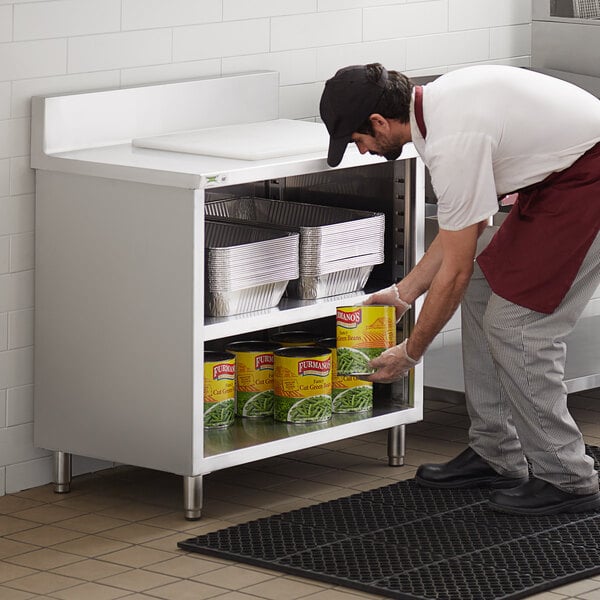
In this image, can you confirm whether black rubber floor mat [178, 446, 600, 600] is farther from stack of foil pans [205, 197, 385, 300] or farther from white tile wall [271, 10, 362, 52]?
white tile wall [271, 10, 362, 52]

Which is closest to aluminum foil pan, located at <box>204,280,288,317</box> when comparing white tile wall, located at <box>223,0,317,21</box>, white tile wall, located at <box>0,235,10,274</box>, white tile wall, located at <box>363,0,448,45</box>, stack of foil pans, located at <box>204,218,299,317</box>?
stack of foil pans, located at <box>204,218,299,317</box>

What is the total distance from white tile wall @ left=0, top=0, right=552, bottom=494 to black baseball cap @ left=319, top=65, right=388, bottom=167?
31.6 inches

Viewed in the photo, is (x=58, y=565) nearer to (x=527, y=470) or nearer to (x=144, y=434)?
(x=144, y=434)

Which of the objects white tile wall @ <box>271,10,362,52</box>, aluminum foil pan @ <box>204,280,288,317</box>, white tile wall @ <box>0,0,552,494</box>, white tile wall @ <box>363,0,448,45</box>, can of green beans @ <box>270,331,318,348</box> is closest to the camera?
aluminum foil pan @ <box>204,280,288,317</box>

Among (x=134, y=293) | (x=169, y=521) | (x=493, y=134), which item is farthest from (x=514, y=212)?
(x=169, y=521)

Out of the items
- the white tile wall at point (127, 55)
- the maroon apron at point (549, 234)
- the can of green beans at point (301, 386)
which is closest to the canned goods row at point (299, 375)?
the can of green beans at point (301, 386)

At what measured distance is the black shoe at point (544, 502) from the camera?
13.7ft

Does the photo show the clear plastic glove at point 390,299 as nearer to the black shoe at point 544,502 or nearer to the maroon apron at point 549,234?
the maroon apron at point 549,234

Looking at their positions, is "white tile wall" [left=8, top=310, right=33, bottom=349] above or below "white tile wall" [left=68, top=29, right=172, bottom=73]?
below

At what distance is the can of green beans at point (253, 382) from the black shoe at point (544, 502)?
73 cm

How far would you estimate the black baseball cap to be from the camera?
12.9 feet

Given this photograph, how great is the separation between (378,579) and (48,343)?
48.3 inches

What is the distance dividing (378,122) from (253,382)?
0.90 meters

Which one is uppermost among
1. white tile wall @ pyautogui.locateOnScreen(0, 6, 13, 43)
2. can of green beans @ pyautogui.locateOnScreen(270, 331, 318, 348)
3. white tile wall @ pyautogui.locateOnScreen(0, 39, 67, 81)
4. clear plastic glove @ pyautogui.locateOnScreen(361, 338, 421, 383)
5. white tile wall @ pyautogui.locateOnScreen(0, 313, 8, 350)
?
white tile wall @ pyautogui.locateOnScreen(0, 6, 13, 43)
